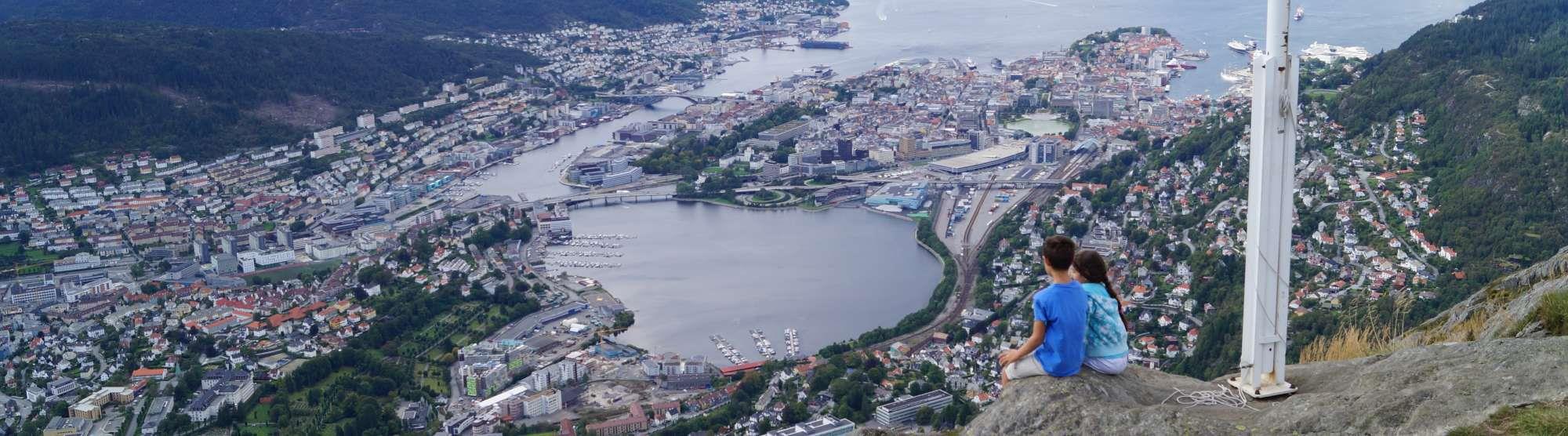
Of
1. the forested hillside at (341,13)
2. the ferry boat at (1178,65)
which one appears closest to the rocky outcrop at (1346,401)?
the ferry boat at (1178,65)

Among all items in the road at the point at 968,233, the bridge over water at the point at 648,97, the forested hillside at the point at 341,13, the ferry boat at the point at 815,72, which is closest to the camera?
the road at the point at 968,233

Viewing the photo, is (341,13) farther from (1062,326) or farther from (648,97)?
(1062,326)

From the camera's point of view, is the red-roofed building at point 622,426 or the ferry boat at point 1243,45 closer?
the red-roofed building at point 622,426

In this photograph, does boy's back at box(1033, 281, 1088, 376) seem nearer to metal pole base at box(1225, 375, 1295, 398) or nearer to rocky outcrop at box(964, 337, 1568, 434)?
rocky outcrop at box(964, 337, 1568, 434)

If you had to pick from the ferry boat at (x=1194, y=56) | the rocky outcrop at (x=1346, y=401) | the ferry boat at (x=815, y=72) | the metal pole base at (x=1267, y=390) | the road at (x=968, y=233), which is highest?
the rocky outcrop at (x=1346, y=401)

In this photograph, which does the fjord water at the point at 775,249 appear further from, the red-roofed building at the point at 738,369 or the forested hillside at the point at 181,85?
the forested hillside at the point at 181,85

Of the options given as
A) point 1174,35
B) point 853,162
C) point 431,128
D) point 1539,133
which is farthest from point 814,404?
point 1174,35

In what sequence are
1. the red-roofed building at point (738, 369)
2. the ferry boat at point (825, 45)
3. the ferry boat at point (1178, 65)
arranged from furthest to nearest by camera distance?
the ferry boat at point (825, 45)
the ferry boat at point (1178, 65)
the red-roofed building at point (738, 369)

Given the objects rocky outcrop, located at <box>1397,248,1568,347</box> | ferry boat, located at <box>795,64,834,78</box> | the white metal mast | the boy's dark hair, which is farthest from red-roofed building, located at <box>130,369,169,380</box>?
ferry boat, located at <box>795,64,834,78</box>
